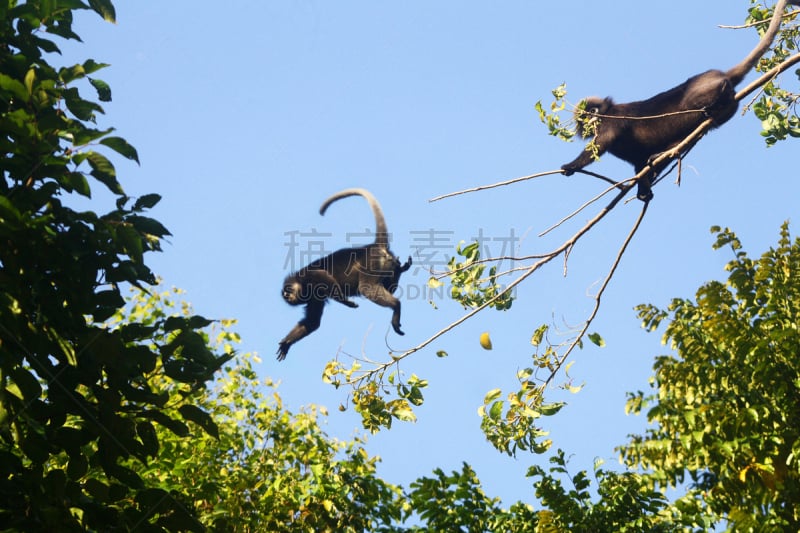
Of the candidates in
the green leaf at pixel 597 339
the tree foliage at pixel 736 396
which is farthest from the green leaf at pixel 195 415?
the tree foliage at pixel 736 396

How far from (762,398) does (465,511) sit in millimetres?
2548

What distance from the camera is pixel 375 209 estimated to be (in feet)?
29.7

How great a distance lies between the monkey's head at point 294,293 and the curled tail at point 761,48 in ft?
17.9

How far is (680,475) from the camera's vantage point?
6.22 meters

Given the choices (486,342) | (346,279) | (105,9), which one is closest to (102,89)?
(105,9)

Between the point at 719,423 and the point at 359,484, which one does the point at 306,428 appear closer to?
the point at 359,484

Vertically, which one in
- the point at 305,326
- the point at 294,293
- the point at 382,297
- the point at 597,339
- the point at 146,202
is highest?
the point at 294,293

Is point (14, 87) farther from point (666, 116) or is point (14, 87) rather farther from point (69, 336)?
point (666, 116)

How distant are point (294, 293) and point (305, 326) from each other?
0.44 metres

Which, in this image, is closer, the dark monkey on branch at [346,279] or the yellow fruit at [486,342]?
the yellow fruit at [486,342]

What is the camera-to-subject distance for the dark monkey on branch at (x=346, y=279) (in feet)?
29.0

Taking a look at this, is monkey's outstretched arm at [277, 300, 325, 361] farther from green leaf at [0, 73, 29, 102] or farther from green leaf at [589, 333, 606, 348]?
green leaf at [0, 73, 29, 102]

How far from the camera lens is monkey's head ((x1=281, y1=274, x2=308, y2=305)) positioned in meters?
9.59

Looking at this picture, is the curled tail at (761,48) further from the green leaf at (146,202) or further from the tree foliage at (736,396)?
the green leaf at (146,202)
